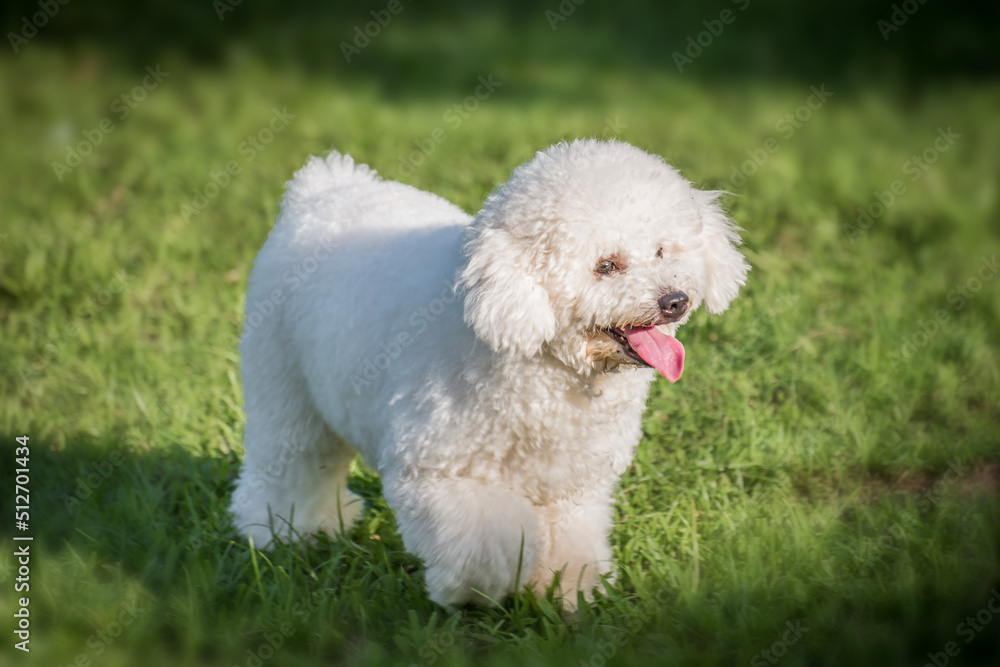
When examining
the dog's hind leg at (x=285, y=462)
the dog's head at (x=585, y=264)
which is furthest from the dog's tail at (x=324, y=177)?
the dog's head at (x=585, y=264)

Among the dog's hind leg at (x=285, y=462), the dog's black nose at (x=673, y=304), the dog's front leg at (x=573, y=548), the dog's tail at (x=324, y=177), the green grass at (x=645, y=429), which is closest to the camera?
the dog's black nose at (x=673, y=304)

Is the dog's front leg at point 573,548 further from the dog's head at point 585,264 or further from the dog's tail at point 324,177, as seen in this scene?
the dog's tail at point 324,177

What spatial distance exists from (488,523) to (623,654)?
20.4 inches

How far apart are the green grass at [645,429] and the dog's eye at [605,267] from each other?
1.04 m

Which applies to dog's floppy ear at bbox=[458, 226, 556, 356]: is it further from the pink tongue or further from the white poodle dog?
the pink tongue

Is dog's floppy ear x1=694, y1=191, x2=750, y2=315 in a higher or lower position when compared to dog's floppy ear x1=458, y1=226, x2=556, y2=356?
higher

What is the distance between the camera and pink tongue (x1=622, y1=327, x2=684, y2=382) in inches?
101

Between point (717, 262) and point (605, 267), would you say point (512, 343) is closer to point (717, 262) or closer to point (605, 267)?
point (605, 267)

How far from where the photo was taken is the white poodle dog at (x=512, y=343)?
2549mm

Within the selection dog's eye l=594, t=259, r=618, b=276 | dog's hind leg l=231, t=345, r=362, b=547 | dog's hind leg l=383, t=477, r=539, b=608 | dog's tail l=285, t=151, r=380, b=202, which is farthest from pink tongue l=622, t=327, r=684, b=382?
dog's tail l=285, t=151, r=380, b=202

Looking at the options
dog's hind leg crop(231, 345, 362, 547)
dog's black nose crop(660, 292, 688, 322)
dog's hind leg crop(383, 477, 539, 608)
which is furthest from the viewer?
dog's hind leg crop(231, 345, 362, 547)

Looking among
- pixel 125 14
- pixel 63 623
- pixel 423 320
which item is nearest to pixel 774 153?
pixel 423 320

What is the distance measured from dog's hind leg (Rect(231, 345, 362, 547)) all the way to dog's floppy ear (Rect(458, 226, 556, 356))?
1107 millimetres

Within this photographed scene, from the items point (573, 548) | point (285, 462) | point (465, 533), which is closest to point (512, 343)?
point (465, 533)
